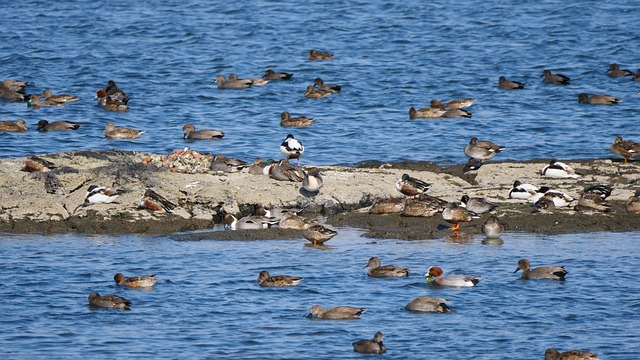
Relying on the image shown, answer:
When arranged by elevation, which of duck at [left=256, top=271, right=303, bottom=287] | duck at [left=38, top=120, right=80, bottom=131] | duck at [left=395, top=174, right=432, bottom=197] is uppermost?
duck at [left=38, top=120, right=80, bottom=131]

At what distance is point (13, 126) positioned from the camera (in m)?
26.8

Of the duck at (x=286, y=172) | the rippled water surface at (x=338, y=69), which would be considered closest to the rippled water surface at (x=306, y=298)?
the duck at (x=286, y=172)

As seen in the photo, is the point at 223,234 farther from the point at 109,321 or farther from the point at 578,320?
the point at 578,320

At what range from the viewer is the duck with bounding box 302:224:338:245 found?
57.7ft

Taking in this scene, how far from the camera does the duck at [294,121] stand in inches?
1095

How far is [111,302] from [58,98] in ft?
55.8

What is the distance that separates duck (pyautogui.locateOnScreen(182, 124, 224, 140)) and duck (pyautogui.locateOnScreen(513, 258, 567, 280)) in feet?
38.9

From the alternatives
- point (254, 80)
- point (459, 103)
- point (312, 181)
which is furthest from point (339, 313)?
point (254, 80)

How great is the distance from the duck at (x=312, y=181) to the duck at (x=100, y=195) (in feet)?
10.5

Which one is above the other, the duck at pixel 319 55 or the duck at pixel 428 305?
the duck at pixel 319 55

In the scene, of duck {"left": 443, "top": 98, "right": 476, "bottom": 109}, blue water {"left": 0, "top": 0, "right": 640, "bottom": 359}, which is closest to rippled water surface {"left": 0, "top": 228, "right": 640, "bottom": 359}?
blue water {"left": 0, "top": 0, "right": 640, "bottom": 359}

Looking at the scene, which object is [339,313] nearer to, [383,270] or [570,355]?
[383,270]

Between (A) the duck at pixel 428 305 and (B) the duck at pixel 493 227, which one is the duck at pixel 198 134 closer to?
(B) the duck at pixel 493 227

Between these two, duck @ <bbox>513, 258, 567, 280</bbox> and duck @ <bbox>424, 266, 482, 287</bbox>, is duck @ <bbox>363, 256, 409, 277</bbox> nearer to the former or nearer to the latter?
duck @ <bbox>424, 266, 482, 287</bbox>
